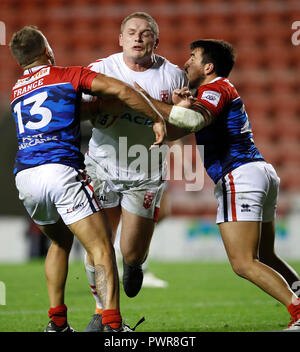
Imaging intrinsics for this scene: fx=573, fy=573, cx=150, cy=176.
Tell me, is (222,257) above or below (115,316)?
below

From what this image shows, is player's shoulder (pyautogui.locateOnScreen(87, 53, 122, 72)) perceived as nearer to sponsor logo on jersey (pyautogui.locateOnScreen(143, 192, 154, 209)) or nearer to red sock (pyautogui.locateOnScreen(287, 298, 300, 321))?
sponsor logo on jersey (pyautogui.locateOnScreen(143, 192, 154, 209))

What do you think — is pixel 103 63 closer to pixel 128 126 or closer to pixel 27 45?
pixel 128 126

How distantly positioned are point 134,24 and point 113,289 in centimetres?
186

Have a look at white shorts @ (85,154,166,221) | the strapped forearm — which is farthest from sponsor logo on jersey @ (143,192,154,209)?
the strapped forearm

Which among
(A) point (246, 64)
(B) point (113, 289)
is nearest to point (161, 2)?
(A) point (246, 64)

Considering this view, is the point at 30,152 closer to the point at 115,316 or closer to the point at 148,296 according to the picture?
the point at 115,316

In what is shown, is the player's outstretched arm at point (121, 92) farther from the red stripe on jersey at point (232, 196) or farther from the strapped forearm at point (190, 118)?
the red stripe on jersey at point (232, 196)

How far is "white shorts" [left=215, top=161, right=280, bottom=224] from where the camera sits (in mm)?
3598

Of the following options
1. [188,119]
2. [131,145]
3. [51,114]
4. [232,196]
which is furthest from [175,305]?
[51,114]

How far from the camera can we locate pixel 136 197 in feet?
14.1

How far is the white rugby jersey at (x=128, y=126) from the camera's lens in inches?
161

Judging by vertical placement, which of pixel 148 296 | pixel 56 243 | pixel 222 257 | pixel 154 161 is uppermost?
pixel 154 161

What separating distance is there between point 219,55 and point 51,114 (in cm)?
130

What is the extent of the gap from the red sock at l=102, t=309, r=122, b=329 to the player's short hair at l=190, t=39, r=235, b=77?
1.77 meters
